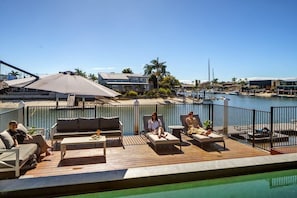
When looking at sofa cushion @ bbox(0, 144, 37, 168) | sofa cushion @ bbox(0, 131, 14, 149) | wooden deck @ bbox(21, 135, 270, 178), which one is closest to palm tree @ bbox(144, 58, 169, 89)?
wooden deck @ bbox(21, 135, 270, 178)

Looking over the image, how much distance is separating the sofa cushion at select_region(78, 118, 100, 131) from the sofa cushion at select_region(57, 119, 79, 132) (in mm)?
122

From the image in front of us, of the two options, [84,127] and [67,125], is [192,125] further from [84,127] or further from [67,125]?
[67,125]

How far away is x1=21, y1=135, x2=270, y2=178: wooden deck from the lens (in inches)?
193

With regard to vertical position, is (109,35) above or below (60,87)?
above

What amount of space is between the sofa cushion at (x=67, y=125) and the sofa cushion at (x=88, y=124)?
12 centimetres

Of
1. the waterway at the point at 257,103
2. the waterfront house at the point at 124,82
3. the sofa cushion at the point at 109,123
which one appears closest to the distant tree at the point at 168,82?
the waterfront house at the point at 124,82

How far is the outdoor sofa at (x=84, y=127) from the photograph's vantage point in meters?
6.63

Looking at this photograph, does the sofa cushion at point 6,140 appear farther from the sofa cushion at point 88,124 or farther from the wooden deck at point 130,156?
the sofa cushion at point 88,124

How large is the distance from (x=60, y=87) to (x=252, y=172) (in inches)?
156

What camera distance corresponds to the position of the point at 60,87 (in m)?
4.18

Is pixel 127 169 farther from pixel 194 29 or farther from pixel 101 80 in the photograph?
pixel 101 80

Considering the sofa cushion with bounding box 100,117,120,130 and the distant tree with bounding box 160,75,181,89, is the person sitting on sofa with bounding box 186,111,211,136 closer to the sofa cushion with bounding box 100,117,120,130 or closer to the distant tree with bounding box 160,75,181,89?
the sofa cushion with bounding box 100,117,120,130

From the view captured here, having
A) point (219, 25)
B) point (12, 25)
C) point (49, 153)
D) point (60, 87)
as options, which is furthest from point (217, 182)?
point (219, 25)

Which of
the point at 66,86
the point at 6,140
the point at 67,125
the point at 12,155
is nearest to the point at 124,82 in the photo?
the point at 67,125
